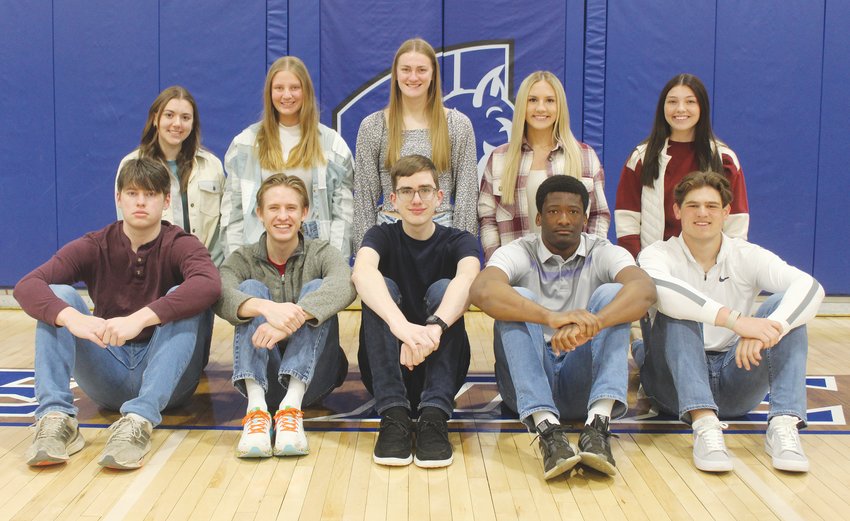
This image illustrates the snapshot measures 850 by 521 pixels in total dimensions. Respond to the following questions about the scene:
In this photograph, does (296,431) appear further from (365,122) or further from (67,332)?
(365,122)

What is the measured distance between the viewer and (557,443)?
274 centimetres

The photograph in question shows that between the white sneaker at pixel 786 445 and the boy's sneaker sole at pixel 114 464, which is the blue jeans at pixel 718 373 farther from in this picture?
the boy's sneaker sole at pixel 114 464

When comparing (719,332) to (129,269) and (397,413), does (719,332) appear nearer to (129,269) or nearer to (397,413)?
(397,413)

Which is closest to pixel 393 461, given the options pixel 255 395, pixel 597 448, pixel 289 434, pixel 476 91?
pixel 289 434

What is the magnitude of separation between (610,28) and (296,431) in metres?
3.86

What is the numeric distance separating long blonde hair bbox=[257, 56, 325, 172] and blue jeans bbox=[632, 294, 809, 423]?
1679 millimetres

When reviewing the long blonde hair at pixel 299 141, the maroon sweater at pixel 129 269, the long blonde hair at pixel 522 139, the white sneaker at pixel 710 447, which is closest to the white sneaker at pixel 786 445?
the white sneaker at pixel 710 447

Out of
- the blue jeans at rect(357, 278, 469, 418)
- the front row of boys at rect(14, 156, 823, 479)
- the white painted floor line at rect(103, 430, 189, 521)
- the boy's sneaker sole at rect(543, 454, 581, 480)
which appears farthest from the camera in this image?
the blue jeans at rect(357, 278, 469, 418)

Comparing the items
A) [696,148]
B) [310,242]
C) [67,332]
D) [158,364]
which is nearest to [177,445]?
[158,364]

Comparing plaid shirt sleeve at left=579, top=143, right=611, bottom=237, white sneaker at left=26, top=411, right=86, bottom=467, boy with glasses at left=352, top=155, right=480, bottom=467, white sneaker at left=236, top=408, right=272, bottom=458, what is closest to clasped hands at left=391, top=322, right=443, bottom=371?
boy with glasses at left=352, top=155, right=480, bottom=467

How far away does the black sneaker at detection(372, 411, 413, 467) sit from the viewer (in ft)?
9.41

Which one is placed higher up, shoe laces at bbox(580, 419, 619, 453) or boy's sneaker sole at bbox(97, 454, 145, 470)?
shoe laces at bbox(580, 419, 619, 453)

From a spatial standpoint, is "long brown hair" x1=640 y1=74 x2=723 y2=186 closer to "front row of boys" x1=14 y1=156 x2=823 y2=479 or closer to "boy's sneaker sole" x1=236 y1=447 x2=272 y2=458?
"front row of boys" x1=14 y1=156 x2=823 y2=479

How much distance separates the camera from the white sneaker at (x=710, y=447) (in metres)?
2.81
